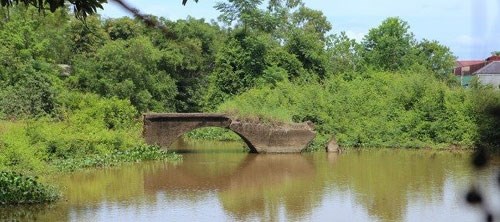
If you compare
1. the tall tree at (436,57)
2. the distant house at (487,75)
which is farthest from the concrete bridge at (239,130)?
the distant house at (487,75)

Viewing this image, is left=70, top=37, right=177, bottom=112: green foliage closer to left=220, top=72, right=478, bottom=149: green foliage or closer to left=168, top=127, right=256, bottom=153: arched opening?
left=168, top=127, right=256, bottom=153: arched opening

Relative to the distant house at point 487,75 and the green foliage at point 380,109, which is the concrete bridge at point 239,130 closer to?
the green foliage at point 380,109

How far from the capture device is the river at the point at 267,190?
12391mm

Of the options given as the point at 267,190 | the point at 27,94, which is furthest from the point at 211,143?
the point at 267,190

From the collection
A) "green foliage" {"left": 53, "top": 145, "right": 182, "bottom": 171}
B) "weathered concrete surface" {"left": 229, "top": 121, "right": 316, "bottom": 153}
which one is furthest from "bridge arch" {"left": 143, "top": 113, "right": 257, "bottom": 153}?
"weathered concrete surface" {"left": 229, "top": 121, "right": 316, "bottom": 153}

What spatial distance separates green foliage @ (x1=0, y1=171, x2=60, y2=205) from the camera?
12430 mm

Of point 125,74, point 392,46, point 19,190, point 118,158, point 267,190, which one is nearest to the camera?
point 19,190

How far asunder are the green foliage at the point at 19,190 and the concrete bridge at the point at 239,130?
879 cm

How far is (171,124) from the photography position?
71.9ft

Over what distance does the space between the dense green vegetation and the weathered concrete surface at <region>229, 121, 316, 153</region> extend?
394 mm

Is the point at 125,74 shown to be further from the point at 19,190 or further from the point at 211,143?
the point at 19,190

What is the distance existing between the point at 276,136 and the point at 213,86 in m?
9.47

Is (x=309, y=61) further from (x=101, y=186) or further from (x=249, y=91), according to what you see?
(x=101, y=186)

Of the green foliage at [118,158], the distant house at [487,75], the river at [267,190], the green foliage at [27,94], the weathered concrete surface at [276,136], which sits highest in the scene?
the green foliage at [27,94]
